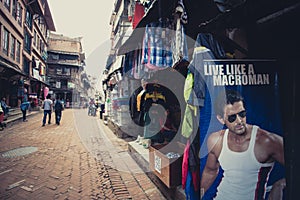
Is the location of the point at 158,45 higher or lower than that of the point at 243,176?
higher

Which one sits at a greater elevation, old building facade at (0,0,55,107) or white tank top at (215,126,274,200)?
old building facade at (0,0,55,107)

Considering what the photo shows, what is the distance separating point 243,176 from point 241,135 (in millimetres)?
477

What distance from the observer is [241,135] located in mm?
2139

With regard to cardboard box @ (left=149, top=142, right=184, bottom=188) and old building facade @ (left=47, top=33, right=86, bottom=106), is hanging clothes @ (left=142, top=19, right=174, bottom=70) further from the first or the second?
old building facade @ (left=47, top=33, right=86, bottom=106)

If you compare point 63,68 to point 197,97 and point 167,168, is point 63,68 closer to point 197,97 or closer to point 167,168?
point 167,168

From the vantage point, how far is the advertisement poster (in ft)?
6.88

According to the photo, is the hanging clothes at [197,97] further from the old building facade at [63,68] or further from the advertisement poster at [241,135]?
the old building facade at [63,68]

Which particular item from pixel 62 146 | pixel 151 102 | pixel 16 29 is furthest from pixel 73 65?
pixel 151 102

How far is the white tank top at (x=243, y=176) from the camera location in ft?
6.88

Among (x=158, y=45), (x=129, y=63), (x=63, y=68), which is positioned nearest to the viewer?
(x=158, y=45)

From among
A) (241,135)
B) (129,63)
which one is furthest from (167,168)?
(129,63)

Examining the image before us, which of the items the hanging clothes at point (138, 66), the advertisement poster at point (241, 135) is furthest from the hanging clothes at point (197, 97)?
the hanging clothes at point (138, 66)

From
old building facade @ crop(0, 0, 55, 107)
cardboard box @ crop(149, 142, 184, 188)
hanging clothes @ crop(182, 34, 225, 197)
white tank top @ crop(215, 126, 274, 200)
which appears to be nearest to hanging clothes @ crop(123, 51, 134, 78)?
cardboard box @ crop(149, 142, 184, 188)

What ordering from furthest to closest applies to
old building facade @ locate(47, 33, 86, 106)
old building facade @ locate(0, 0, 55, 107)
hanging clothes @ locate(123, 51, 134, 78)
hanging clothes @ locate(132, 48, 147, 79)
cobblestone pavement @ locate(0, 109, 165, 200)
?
old building facade @ locate(47, 33, 86, 106) < old building facade @ locate(0, 0, 55, 107) < hanging clothes @ locate(123, 51, 134, 78) < hanging clothes @ locate(132, 48, 147, 79) < cobblestone pavement @ locate(0, 109, 165, 200)
